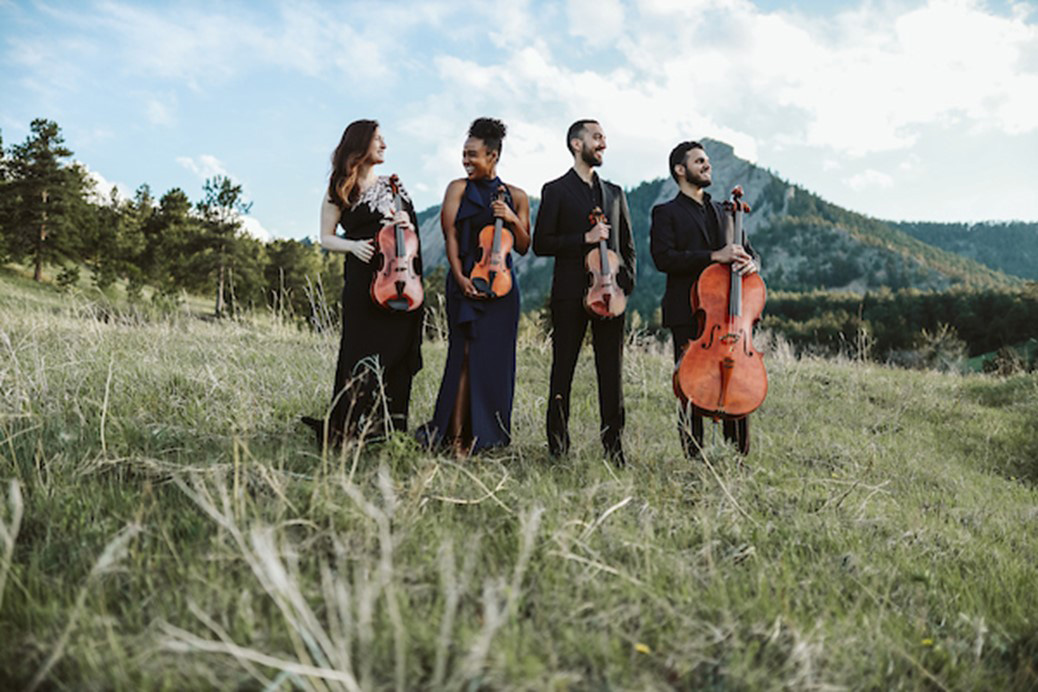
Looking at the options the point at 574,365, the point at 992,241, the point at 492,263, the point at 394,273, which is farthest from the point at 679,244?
the point at 992,241

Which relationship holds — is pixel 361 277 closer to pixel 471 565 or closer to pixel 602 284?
pixel 602 284

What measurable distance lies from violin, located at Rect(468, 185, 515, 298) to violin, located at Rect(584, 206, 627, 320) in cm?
53

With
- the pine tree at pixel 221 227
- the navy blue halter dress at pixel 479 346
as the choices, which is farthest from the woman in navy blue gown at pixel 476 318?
the pine tree at pixel 221 227

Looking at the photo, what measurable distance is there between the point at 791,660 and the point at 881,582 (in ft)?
3.26

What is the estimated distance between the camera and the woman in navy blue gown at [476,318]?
3.85 meters

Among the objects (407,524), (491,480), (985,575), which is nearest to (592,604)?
(407,524)

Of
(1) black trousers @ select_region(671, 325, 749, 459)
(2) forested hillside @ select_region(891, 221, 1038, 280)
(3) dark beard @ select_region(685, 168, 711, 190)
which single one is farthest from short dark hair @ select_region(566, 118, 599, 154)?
(2) forested hillside @ select_region(891, 221, 1038, 280)

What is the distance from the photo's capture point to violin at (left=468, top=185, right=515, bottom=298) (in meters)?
3.72

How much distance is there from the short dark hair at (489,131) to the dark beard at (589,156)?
21.0 inches

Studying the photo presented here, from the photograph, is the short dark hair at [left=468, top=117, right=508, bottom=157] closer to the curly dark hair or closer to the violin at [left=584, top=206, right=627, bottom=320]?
the violin at [left=584, top=206, right=627, bottom=320]

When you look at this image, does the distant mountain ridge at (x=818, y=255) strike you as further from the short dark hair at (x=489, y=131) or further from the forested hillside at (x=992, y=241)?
the short dark hair at (x=489, y=131)

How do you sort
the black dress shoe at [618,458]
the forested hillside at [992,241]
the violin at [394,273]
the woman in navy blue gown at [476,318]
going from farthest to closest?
1. the forested hillside at [992,241]
2. the black dress shoe at [618,458]
3. the woman in navy blue gown at [476,318]
4. the violin at [394,273]

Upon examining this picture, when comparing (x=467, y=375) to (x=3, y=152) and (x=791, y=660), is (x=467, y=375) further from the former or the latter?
(x=3, y=152)

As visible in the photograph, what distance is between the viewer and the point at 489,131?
3877mm
